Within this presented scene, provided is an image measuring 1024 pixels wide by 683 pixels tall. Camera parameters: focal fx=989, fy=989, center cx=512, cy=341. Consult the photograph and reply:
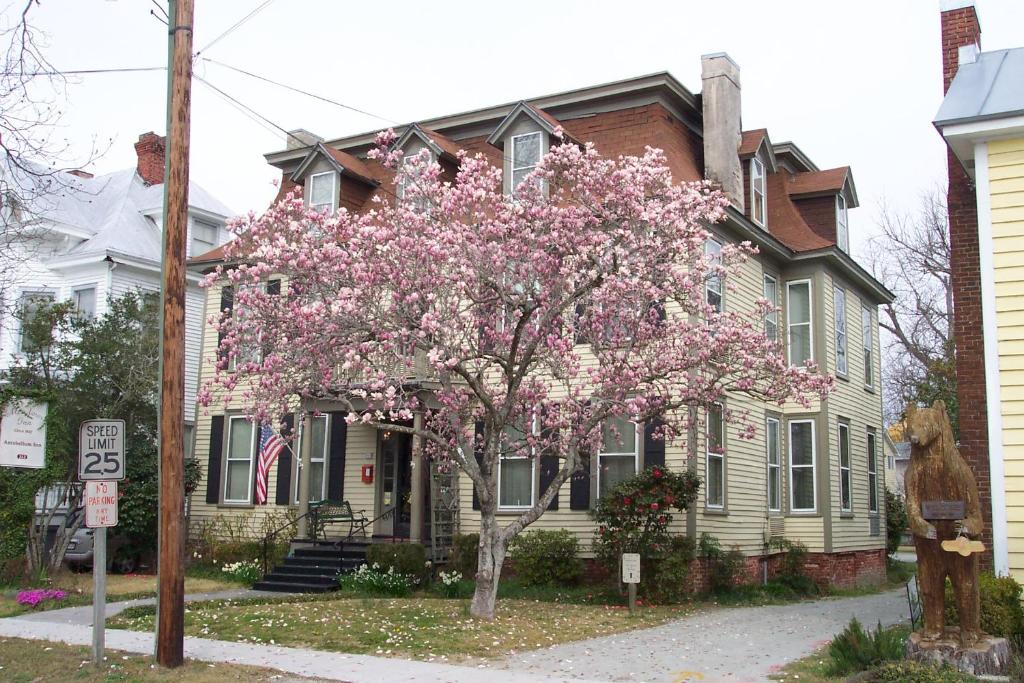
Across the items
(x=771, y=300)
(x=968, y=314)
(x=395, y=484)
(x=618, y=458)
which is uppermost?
(x=771, y=300)

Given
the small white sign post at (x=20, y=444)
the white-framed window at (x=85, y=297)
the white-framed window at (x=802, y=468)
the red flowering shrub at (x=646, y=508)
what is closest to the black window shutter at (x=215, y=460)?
the white-framed window at (x=85, y=297)

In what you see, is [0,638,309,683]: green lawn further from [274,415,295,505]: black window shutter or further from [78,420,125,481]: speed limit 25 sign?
[274,415,295,505]: black window shutter

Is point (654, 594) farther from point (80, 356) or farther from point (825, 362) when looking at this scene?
point (80, 356)

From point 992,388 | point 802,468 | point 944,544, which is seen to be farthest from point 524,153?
point 944,544

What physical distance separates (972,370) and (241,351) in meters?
9.89

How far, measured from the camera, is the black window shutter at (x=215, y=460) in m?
23.0

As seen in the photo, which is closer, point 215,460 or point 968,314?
point 968,314

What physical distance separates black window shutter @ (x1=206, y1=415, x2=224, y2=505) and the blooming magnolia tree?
9.09 meters

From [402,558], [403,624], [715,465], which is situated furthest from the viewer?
[715,465]

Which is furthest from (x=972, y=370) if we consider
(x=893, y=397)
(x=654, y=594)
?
(x=893, y=397)

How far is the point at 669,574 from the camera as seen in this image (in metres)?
16.5

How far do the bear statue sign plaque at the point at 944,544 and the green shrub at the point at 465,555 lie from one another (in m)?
9.93

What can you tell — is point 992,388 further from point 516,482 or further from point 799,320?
point 799,320

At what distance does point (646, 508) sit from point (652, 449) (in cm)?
159
